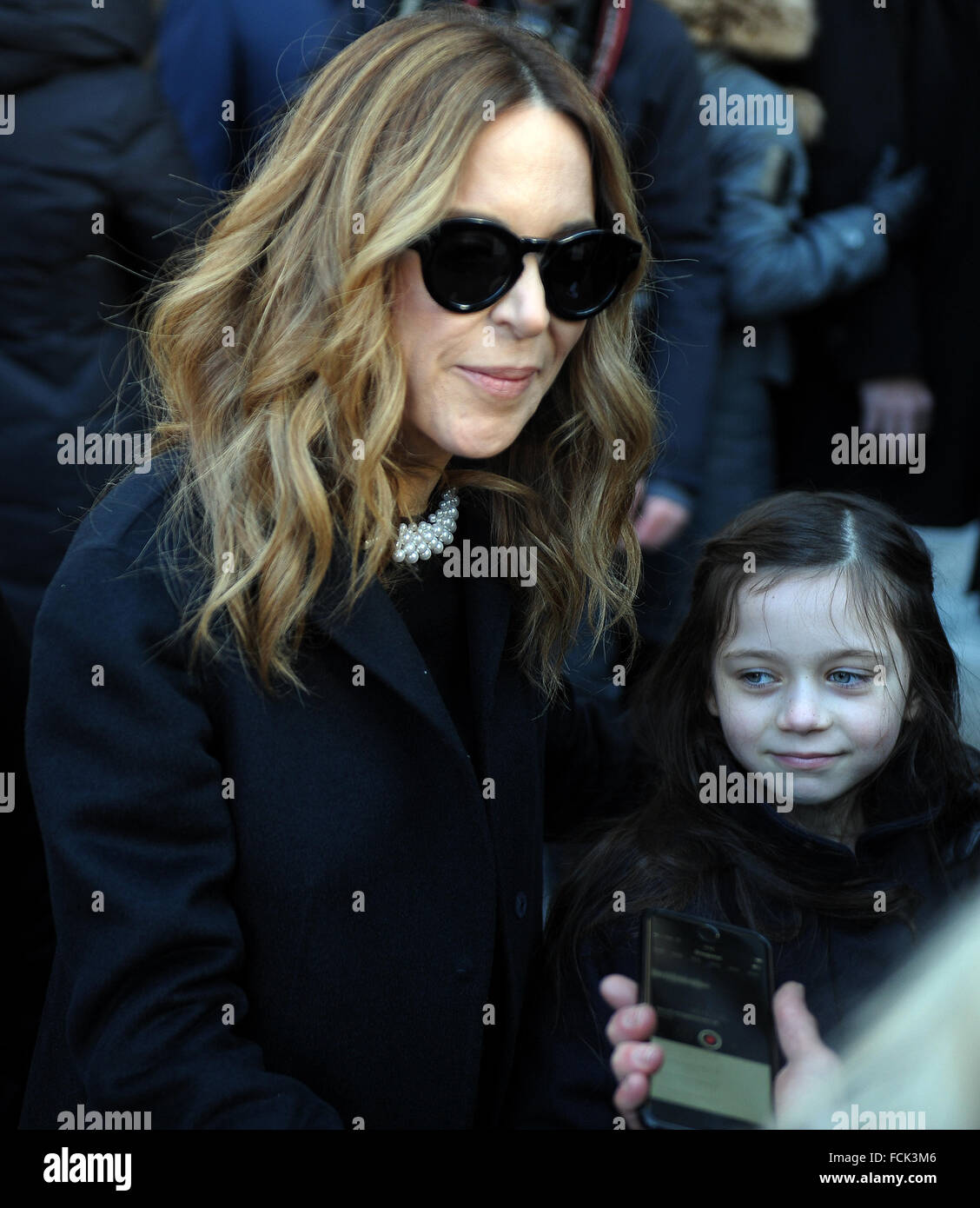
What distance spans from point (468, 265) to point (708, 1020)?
2.86 ft

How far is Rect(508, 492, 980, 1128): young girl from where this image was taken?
1.78 m

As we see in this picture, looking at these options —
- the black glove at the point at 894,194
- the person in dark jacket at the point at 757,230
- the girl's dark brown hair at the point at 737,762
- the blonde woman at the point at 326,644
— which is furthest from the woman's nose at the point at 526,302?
the black glove at the point at 894,194

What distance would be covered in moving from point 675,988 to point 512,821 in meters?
0.33

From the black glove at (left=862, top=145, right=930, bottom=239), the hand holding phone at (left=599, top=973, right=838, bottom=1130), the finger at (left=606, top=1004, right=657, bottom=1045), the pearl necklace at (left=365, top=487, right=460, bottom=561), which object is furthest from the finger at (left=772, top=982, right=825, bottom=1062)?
the black glove at (left=862, top=145, right=930, bottom=239)

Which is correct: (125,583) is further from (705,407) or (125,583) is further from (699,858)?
(705,407)

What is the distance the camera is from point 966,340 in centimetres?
338

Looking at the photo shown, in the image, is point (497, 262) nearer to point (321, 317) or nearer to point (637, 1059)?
point (321, 317)

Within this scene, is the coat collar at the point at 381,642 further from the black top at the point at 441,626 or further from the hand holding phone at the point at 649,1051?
the hand holding phone at the point at 649,1051

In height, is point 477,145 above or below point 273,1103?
above

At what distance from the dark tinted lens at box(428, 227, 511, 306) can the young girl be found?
59cm

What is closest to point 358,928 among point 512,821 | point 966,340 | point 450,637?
Result: point 512,821

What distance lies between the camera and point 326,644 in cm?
157

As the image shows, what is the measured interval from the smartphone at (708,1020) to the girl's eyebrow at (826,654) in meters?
0.40

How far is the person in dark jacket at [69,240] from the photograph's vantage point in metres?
2.58
